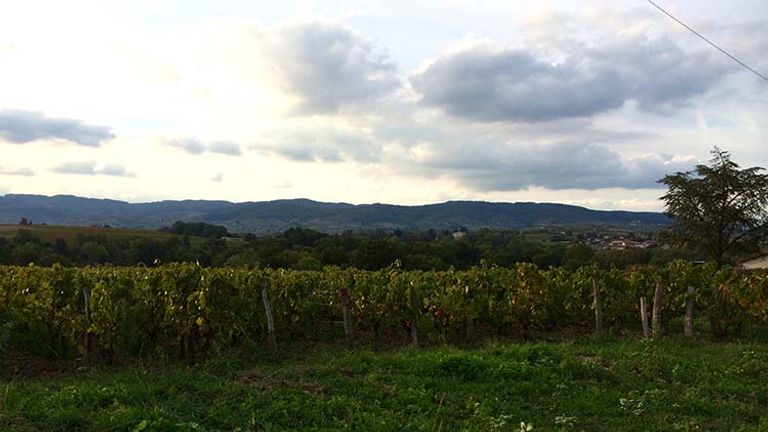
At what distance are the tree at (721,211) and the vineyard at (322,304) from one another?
27.0ft

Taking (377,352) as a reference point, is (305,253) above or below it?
below

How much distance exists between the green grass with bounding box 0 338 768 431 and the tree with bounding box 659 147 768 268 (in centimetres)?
1462

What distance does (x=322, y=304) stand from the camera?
1309cm

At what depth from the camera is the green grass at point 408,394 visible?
623cm

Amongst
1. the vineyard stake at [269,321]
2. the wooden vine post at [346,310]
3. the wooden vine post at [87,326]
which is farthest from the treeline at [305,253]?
the wooden vine post at [87,326]

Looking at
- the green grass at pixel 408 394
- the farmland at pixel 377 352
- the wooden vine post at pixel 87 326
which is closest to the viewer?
the green grass at pixel 408 394

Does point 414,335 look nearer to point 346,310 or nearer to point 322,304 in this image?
point 346,310

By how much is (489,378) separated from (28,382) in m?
6.41

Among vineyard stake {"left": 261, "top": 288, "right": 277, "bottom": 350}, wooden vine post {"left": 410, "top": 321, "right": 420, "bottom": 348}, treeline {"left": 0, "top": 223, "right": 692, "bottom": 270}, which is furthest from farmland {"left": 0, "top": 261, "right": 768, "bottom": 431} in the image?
treeline {"left": 0, "top": 223, "right": 692, "bottom": 270}

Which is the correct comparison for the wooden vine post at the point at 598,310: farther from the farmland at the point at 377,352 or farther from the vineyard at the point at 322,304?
the vineyard at the point at 322,304

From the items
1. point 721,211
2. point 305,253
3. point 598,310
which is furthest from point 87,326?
point 305,253

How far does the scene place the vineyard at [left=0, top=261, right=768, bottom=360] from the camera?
31.9ft

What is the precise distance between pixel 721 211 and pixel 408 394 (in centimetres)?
2043

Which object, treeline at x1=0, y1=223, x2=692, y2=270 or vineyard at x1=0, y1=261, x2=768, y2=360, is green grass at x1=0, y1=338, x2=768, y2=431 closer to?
vineyard at x1=0, y1=261, x2=768, y2=360
